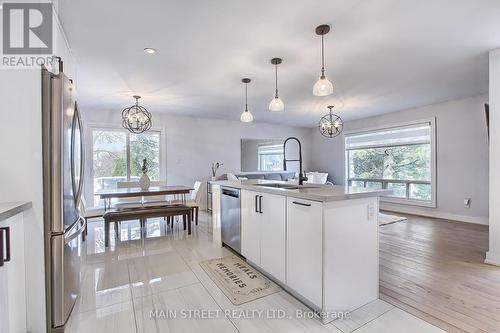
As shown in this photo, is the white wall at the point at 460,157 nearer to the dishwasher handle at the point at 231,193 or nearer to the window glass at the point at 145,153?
the dishwasher handle at the point at 231,193

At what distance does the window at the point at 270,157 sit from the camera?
738 centimetres

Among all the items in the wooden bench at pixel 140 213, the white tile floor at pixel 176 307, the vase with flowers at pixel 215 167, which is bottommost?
the white tile floor at pixel 176 307

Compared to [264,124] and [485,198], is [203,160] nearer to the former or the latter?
[264,124]

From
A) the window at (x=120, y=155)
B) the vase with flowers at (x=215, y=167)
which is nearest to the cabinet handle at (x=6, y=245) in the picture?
the window at (x=120, y=155)

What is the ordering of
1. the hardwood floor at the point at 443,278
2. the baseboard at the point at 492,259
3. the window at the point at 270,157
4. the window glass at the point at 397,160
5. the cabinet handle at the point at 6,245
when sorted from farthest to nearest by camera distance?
1. the window at the point at 270,157
2. the window glass at the point at 397,160
3. the baseboard at the point at 492,259
4. the hardwood floor at the point at 443,278
5. the cabinet handle at the point at 6,245

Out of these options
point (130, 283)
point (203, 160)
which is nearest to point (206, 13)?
point (130, 283)

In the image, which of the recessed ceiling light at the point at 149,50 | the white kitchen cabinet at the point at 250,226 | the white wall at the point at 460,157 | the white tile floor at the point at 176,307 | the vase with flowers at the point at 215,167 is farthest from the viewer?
the vase with flowers at the point at 215,167

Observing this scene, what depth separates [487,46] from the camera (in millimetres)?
2697

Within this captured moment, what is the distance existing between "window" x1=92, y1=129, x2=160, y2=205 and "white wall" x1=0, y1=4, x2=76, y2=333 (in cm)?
413

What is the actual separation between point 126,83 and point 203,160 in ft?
9.81

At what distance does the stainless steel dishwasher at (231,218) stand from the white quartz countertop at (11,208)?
75.0 inches

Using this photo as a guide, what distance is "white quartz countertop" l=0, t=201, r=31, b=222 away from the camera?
127 cm

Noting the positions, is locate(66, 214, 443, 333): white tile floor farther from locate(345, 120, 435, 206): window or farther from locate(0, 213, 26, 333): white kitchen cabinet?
locate(345, 120, 435, 206): window

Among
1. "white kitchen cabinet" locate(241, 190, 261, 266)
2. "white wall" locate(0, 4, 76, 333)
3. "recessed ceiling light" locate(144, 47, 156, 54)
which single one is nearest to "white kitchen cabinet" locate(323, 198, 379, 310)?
"white kitchen cabinet" locate(241, 190, 261, 266)
